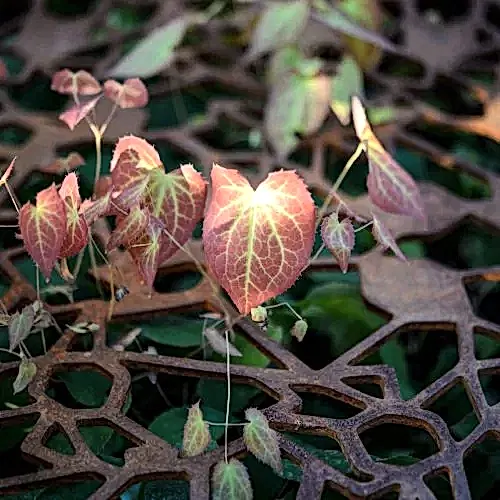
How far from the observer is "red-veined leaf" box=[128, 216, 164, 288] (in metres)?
0.69

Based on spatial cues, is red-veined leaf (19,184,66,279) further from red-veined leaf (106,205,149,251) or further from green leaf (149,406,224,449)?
green leaf (149,406,224,449)

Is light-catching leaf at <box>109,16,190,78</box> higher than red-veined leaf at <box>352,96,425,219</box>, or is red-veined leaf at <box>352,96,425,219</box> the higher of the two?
red-veined leaf at <box>352,96,425,219</box>

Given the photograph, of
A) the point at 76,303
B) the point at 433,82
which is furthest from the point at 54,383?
the point at 433,82

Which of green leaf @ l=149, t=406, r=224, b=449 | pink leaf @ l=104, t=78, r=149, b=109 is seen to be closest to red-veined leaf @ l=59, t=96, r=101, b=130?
pink leaf @ l=104, t=78, r=149, b=109

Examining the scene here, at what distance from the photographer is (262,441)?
64 cm

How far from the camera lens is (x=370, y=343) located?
0.77m

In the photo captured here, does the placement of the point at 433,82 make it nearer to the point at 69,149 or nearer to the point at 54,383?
the point at 69,149

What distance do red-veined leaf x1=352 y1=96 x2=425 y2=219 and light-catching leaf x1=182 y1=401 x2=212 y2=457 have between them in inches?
9.9

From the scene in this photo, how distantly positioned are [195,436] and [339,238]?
6.9 inches

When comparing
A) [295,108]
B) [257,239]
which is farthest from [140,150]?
[295,108]

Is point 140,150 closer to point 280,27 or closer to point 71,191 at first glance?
point 71,191

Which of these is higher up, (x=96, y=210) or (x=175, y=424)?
(x=96, y=210)

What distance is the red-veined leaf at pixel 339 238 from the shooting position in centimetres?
68

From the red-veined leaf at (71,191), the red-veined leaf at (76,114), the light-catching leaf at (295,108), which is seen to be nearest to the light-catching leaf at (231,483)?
the red-veined leaf at (71,191)
